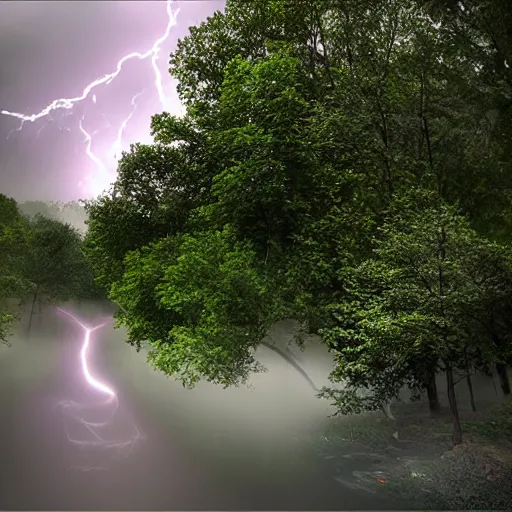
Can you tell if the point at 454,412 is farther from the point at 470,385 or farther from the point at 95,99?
the point at 95,99

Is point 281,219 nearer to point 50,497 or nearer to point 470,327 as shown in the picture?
point 470,327

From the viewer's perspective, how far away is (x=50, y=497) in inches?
255

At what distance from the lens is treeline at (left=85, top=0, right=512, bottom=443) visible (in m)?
7.04

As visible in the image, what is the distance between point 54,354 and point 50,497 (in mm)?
9268

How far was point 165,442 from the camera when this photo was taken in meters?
8.30

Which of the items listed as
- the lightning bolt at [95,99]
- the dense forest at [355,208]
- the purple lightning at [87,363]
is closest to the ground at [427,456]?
the dense forest at [355,208]

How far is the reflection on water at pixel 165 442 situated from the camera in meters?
6.61

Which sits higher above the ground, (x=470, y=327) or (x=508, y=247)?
(x=508, y=247)

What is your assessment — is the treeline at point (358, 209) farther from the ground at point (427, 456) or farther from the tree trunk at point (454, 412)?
the ground at point (427, 456)

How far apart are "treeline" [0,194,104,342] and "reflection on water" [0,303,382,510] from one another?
527 centimetres

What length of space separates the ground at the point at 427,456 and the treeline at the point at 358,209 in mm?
667

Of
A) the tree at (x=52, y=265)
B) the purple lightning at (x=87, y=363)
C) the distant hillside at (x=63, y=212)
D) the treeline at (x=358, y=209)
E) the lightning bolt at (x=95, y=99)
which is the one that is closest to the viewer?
the treeline at (x=358, y=209)

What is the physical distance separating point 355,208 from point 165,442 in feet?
21.2

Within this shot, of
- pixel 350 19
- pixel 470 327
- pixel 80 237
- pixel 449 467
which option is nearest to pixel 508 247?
pixel 470 327
